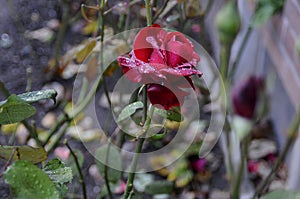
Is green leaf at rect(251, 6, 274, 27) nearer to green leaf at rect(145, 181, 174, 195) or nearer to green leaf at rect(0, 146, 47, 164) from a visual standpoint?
green leaf at rect(145, 181, 174, 195)

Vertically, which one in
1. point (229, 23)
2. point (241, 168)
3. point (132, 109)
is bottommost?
Result: point (241, 168)

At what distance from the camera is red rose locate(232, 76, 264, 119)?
65cm

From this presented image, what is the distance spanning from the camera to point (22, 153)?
669 mm

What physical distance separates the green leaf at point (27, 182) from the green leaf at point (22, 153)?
0.23 feet

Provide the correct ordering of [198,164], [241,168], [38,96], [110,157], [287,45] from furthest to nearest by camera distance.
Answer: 1. [198,164]
2. [287,45]
3. [110,157]
4. [241,168]
5. [38,96]

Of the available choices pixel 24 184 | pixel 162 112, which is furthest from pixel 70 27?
pixel 24 184

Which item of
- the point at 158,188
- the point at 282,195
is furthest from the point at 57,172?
the point at 158,188

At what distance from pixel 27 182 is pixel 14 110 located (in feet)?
0.32

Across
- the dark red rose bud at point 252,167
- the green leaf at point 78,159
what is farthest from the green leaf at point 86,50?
A: the dark red rose bud at point 252,167

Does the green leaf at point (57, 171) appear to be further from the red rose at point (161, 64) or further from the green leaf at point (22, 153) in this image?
the red rose at point (161, 64)

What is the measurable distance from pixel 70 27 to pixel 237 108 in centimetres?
171

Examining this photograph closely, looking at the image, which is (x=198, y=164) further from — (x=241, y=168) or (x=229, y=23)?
(x=229, y=23)

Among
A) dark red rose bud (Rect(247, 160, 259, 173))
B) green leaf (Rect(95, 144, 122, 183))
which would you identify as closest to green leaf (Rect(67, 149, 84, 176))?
green leaf (Rect(95, 144, 122, 183))

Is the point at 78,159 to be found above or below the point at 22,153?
below
